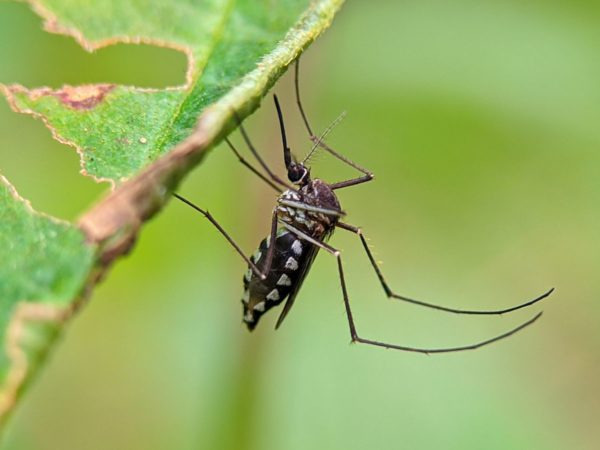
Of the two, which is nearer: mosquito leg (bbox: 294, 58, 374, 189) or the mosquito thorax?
the mosquito thorax

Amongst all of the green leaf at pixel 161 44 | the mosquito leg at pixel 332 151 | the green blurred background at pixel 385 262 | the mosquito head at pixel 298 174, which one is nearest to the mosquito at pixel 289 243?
the mosquito head at pixel 298 174

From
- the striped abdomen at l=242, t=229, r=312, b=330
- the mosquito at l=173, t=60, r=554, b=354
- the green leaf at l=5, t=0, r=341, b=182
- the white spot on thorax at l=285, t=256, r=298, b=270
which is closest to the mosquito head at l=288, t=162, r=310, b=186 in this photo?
the mosquito at l=173, t=60, r=554, b=354

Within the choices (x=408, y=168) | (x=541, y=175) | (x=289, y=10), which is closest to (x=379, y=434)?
(x=408, y=168)

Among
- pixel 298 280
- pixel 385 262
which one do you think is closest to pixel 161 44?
pixel 298 280

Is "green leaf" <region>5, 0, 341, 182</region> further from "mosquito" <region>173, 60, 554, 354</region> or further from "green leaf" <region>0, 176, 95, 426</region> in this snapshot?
"mosquito" <region>173, 60, 554, 354</region>

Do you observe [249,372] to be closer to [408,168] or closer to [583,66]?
[408,168]
